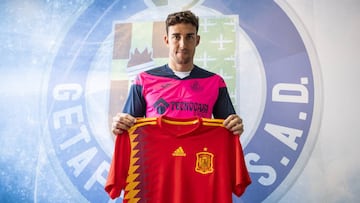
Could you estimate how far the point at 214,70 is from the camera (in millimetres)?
2045

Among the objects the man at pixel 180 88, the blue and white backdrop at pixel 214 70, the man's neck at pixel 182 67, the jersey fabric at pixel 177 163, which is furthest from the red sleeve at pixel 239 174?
the blue and white backdrop at pixel 214 70

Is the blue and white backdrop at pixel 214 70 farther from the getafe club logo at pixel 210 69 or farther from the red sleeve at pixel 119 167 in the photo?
the red sleeve at pixel 119 167

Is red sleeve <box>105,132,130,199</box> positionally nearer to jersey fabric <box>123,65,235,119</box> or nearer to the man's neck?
jersey fabric <box>123,65,235,119</box>

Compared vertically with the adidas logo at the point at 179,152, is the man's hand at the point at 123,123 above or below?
above

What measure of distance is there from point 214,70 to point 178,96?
668 mm

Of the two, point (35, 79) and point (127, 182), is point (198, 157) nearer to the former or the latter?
point (127, 182)

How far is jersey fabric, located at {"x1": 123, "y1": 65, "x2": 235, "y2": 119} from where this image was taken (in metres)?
1.43

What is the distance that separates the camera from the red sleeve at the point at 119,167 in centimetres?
129

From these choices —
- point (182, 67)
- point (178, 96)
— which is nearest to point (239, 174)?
point (178, 96)

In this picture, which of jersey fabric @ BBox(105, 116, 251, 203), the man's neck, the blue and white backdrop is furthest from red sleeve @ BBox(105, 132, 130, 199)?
the blue and white backdrop

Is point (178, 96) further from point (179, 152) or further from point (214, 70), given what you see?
point (214, 70)

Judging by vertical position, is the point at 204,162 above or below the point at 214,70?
below

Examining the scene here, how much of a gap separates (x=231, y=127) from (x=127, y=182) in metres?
0.47

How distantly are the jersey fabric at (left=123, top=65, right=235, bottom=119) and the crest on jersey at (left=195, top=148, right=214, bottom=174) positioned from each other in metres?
0.19
